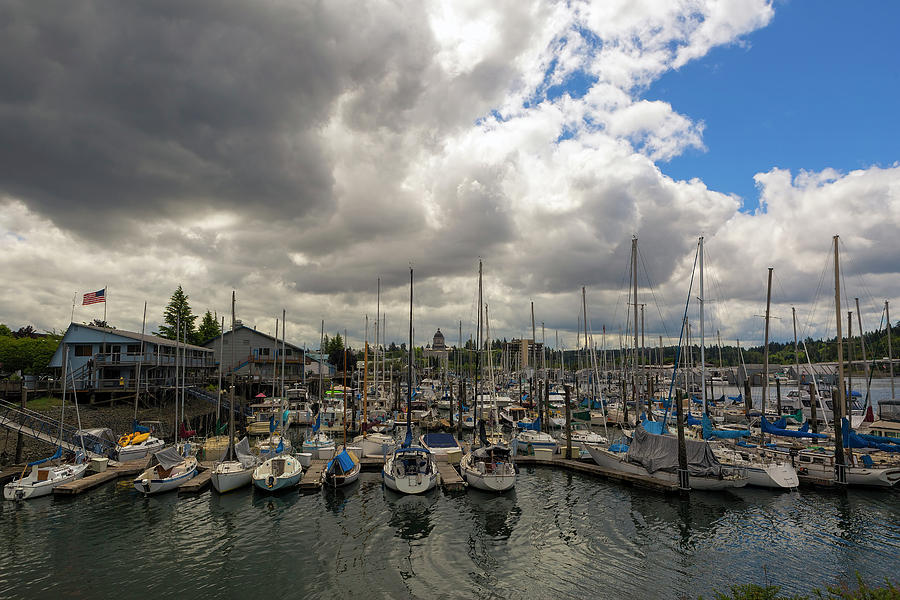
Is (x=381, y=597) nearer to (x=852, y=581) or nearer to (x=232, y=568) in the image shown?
(x=232, y=568)

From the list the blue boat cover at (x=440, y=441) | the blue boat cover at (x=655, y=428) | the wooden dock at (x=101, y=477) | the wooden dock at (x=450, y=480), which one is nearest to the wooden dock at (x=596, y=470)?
the blue boat cover at (x=655, y=428)

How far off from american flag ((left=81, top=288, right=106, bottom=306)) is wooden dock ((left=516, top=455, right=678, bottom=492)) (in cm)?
4109

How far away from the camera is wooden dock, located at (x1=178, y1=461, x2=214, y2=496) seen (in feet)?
98.1

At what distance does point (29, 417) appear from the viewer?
3666cm

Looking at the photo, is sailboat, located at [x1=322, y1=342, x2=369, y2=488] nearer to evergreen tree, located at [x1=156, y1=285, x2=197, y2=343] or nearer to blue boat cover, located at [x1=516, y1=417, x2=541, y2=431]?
blue boat cover, located at [x1=516, y1=417, x2=541, y2=431]

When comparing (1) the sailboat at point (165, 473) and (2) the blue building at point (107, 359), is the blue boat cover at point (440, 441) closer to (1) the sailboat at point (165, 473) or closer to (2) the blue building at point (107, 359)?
(1) the sailboat at point (165, 473)

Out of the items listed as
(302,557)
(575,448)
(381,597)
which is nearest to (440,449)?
(575,448)

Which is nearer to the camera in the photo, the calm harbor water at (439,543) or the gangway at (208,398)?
the calm harbor water at (439,543)

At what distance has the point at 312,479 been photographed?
107ft

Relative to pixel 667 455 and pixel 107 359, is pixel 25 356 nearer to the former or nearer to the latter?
pixel 107 359

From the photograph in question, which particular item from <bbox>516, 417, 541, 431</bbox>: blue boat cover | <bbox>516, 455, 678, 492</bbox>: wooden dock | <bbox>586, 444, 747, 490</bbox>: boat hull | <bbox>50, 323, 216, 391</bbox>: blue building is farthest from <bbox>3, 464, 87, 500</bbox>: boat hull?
<bbox>516, 417, 541, 431</bbox>: blue boat cover

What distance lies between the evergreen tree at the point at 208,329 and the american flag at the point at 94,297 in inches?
2178

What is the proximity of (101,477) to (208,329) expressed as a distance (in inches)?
2938

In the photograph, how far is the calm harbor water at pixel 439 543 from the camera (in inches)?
723
